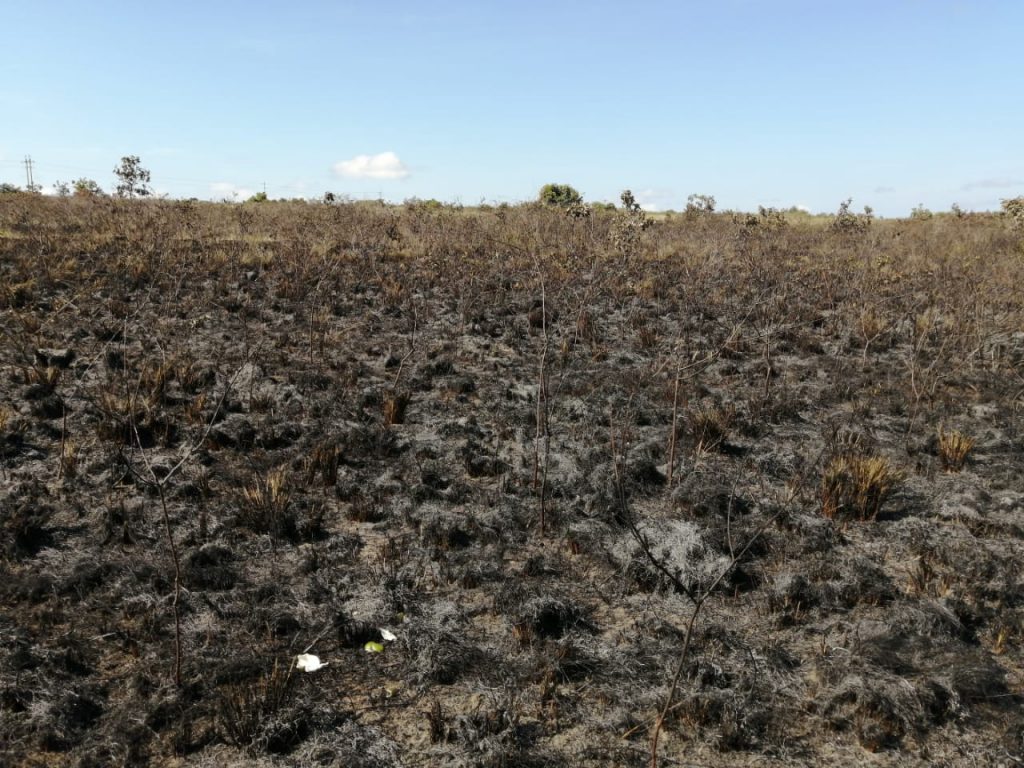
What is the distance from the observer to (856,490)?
5508 mm

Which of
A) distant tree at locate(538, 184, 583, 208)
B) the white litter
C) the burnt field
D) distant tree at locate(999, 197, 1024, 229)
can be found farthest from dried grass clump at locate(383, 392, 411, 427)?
distant tree at locate(538, 184, 583, 208)

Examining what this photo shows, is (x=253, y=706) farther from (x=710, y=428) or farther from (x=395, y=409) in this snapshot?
(x=710, y=428)

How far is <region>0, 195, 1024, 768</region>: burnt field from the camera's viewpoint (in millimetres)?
3314

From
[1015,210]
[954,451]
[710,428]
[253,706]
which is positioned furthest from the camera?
[1015,210]

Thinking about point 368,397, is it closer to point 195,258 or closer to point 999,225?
point 195,258

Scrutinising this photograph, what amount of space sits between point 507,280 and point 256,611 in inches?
381

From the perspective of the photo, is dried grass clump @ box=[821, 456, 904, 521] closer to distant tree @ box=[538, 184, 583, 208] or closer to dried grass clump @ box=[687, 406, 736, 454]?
dried grass clump @ box=[687, 406, 736, 454]

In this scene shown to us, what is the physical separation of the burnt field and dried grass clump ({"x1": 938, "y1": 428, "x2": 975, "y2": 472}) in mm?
43

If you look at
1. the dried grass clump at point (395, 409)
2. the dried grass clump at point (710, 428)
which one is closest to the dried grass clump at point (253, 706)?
the dried grass clump at point (395, 409)

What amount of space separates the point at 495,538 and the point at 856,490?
117 inches

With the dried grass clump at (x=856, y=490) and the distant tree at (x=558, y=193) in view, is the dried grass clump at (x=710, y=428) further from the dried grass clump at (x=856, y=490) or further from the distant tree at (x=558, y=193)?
the distant tree at (x=558, y=193)

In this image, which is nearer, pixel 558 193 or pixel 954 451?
pixel 954 451

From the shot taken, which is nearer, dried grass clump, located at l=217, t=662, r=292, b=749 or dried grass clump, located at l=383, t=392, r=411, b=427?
dried grass clump, located at l=217, t=662, r=292, b=749

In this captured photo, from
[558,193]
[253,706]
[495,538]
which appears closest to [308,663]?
[253,706]
